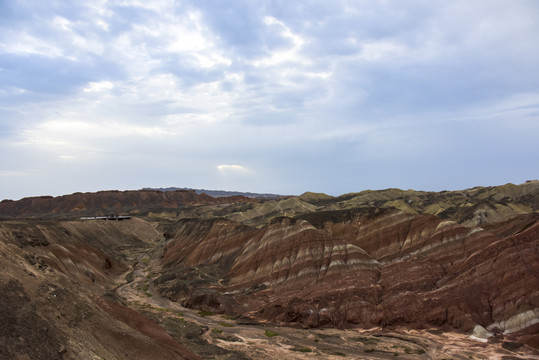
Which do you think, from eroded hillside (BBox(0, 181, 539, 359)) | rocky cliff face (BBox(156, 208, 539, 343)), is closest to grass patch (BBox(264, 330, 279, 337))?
eroded hillside (BBox(0, 181, 539, 359))

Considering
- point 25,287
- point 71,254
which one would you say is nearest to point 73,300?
point 25,287

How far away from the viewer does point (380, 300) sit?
43625 mm

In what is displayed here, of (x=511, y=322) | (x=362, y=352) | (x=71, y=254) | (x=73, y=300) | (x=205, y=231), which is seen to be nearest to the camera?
(x=73, y=300)

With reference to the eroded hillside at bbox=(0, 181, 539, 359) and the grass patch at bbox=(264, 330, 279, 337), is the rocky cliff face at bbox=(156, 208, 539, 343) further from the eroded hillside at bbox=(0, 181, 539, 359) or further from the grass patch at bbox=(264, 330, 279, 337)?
the grass patch at bbox=(264, 330, 279, 337)

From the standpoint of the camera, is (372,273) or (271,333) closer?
(271,333)

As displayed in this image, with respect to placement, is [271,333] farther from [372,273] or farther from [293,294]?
[372,273]

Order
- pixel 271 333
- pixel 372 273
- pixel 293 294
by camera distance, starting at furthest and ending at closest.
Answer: pixel 372 273
pixel 293 294
pixel 271 333

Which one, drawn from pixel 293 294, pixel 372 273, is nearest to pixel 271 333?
pixel 293 294

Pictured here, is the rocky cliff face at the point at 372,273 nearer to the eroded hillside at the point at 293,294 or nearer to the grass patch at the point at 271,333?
the eroded hillside at the point at 293,294

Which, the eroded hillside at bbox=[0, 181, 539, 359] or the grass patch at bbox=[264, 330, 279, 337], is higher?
the eroded hillside at bbox=[0, 181, 539, 359]

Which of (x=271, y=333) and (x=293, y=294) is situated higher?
(x=293, y=294)

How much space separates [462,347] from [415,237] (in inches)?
971

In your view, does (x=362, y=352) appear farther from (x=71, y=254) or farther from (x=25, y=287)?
(x=71, y=254)

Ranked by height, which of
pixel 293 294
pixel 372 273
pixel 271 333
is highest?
pixel 372 273
